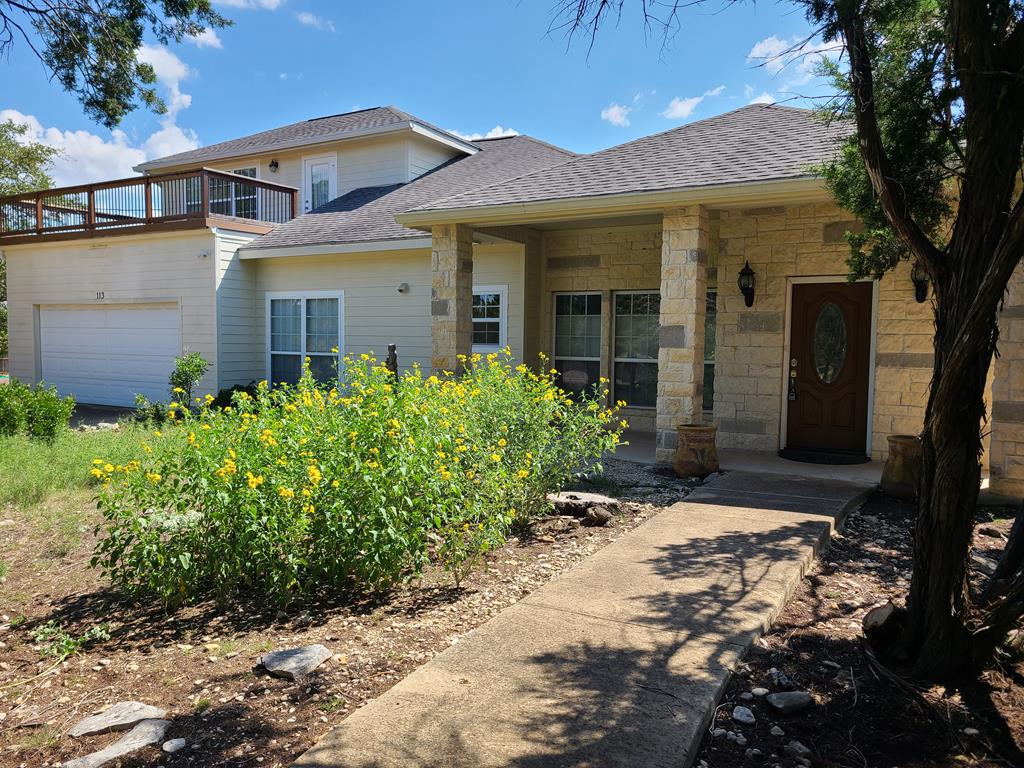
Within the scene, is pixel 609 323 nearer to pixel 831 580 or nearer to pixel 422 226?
pixel 422 226

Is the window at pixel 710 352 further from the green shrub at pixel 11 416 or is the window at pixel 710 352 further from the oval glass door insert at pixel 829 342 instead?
the green shrub at pixel 11 416

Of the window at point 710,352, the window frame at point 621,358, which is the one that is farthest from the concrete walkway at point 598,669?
the window frame at point 621,358

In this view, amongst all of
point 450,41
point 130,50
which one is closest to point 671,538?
point 450,41

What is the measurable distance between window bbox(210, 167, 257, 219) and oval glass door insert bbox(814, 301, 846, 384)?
11430mm

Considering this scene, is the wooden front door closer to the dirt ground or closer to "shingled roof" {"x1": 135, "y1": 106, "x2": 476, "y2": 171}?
the dirt ground

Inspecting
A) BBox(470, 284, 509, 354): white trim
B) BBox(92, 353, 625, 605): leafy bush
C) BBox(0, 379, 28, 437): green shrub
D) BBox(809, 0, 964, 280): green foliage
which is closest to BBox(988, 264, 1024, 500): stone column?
BBox(809, 0, 964, 280): green foliage

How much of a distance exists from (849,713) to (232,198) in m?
15.1

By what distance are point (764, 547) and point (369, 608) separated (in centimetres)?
279

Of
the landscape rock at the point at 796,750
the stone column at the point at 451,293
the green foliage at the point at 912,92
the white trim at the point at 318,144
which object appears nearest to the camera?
the landscape rock at the point at 796,750

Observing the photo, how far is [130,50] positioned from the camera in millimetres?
6934

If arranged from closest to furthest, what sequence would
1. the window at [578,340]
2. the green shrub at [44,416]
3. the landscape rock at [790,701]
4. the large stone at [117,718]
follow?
1. the large stone at [117,718]
2. the landscape rock at [790,701]
3. the green shrub at [44,416]
4. the window at [578,340]

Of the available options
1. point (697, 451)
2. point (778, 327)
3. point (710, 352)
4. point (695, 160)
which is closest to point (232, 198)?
point (695, 160)

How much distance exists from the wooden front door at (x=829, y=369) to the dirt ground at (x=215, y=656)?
5166 millimetres

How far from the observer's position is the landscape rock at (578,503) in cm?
623
